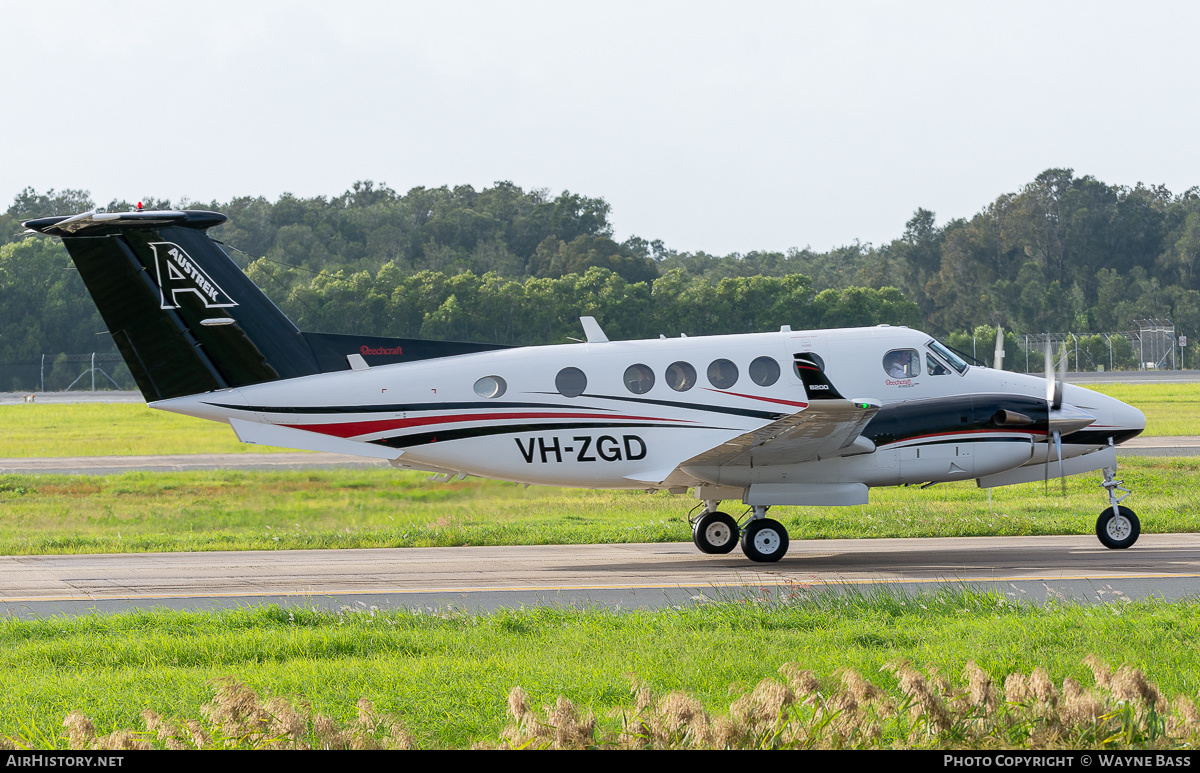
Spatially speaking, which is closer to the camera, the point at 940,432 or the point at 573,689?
the point at 573,689

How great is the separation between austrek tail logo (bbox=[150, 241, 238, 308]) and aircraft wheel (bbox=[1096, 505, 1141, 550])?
13.6 metres

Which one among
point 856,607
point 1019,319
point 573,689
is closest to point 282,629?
point 573,689

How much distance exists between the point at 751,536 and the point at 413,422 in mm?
5215

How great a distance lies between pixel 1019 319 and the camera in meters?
87.3

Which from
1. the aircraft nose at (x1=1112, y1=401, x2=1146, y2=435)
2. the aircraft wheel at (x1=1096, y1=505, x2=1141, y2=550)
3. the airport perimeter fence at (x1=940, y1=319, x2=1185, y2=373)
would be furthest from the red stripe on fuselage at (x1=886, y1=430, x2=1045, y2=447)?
the airport perimeter fence at (x1=940, y1=319, x2=1185, y2=373)

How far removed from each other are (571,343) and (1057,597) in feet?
27.5

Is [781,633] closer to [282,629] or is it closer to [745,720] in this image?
[745,720]

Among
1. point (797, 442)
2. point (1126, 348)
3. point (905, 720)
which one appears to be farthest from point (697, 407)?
point (1126, 348)

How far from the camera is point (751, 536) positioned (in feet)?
51.2

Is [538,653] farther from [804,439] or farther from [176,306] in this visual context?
[176,306]

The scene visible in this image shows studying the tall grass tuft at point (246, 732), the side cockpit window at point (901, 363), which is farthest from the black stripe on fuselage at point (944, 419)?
the tall grass tuft at point (246, 732)

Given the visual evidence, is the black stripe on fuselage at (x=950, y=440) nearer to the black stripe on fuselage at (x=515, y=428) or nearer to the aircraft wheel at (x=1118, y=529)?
the aircraft wheel at (x=1118, y=529)
